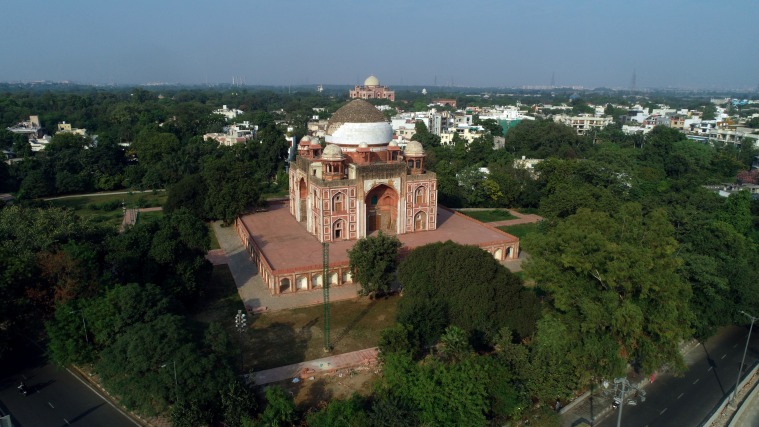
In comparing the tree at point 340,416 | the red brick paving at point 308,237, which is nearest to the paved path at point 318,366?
the tree at point 340,416

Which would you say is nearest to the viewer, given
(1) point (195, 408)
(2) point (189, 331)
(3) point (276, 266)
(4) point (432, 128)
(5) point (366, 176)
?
(1) point (195, 408)

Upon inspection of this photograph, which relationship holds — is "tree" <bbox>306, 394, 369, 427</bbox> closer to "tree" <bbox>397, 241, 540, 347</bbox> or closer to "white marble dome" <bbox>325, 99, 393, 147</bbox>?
"tree" <bbox>397, 241, 540, 347</bbox>

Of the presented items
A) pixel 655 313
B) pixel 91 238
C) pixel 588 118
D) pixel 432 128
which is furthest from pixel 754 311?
pixel 588 118

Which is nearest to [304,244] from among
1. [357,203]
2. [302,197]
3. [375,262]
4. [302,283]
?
[357,203]

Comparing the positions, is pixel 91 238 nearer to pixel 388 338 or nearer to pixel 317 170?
pixel 317 170

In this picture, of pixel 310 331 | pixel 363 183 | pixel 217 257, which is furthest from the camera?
pixel 217 257

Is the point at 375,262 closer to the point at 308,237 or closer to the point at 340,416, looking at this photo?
the point at 308,237

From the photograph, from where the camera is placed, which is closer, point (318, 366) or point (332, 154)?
point (318, 366)
